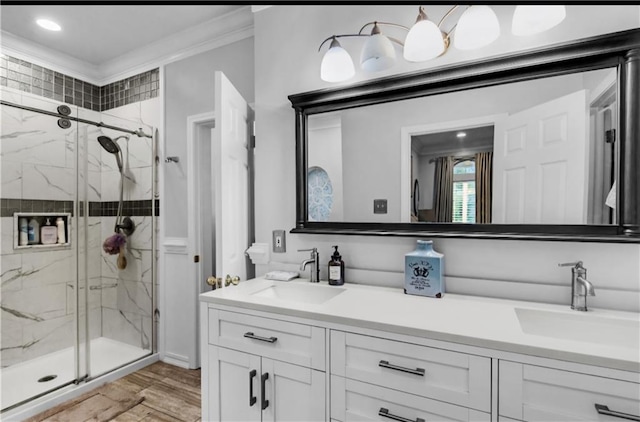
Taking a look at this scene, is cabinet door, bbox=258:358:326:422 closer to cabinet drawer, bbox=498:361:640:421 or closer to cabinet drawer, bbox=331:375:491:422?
cabinet drawer, bbox=331:375:491:422

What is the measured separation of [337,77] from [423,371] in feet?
4.54

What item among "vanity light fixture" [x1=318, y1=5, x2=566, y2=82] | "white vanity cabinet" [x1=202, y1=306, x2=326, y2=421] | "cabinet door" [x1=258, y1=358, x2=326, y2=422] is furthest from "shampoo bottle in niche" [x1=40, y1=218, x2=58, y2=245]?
"vanity light fixture" [x1=318, y1=5, x2=566, y2=82]

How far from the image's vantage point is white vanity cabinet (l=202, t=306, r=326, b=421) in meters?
1.23

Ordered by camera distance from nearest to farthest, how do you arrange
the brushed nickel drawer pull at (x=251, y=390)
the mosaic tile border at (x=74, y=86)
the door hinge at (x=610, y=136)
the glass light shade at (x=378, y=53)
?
the door hinge at (x=610, y=136) < the brushed nickel drawer pull at (x=251, y=390) < the glass light shade at (x=378, y=53) < the mosaic tile border at (x=74, y=86)

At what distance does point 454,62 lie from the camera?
1483 mm

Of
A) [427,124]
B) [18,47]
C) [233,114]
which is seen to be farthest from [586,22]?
[18,47]

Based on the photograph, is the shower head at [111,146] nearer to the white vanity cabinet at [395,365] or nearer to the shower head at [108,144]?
the shower head at [108,144]

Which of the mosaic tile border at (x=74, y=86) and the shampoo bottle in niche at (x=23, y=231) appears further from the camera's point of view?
the mosaic tile border at (x=74, y=86)

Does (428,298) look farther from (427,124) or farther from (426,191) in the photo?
(427,124)

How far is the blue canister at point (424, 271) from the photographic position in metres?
1.42

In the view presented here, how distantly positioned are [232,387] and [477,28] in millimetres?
1849

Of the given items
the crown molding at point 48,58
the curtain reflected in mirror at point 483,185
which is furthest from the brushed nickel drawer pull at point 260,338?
the crown molding at point 48,58

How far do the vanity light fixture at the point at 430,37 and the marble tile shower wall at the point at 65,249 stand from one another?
184cm

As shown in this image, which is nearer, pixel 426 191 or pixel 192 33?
pixel 426 191
